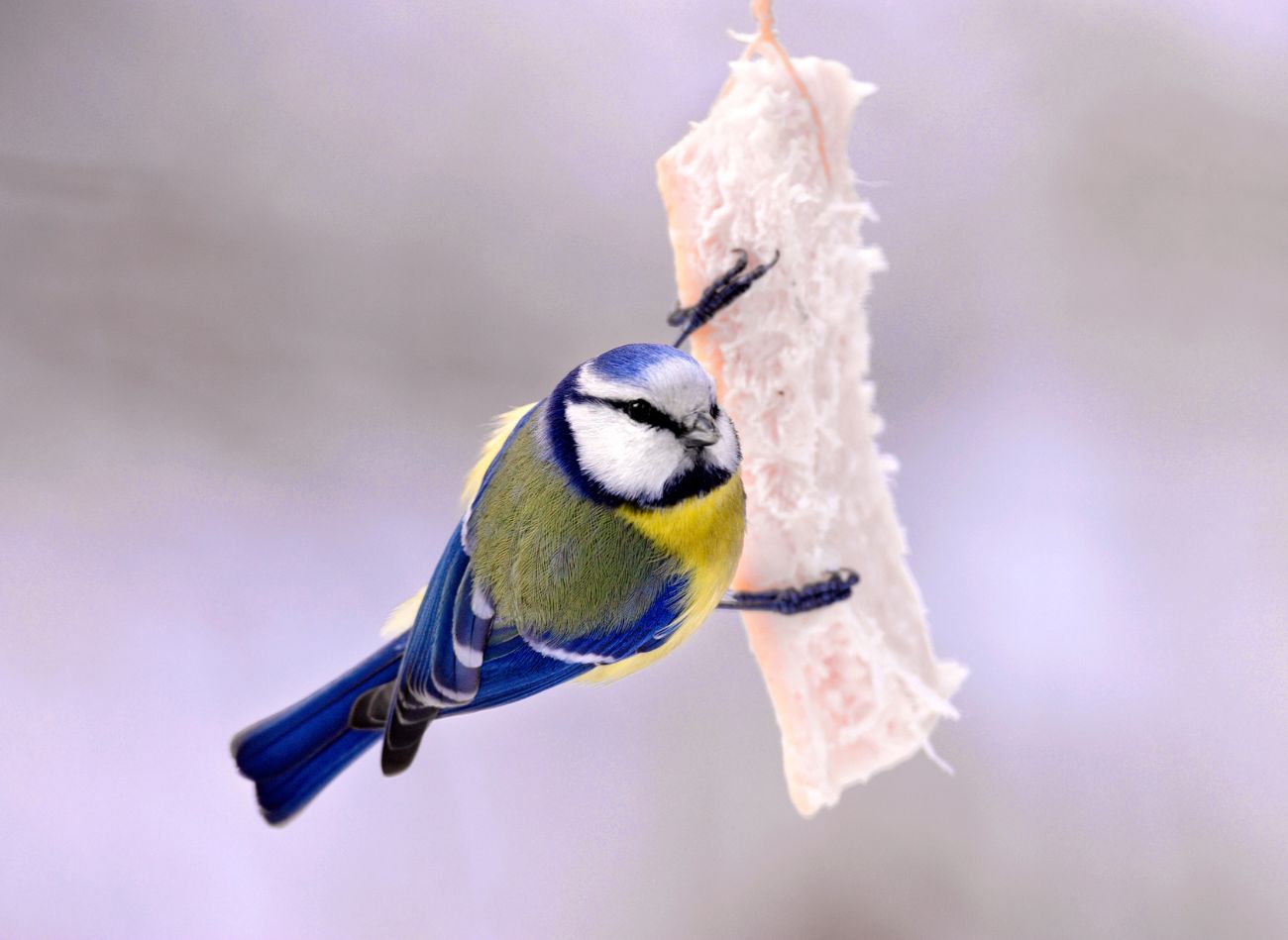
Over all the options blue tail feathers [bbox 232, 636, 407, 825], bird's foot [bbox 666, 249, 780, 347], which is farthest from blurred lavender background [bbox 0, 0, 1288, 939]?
bird's foot [bbox 666, 249, 780, 347]

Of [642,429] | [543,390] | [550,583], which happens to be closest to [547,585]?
[550,583]

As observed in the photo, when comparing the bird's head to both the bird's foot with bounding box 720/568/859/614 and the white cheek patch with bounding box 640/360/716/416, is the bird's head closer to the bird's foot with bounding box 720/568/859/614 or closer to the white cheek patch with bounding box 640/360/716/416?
the white cheek patch with bounding box 640/360/716/416

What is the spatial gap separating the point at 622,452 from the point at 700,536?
76 millimetres

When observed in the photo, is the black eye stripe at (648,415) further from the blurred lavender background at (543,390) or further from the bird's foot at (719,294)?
the blurred lavender background at (543,390)

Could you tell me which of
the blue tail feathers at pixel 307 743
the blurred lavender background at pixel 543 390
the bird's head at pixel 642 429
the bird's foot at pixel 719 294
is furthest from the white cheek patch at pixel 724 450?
the blurred lavender background at pixel 543 390

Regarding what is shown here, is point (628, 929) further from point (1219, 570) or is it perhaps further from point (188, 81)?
point (188, 81)

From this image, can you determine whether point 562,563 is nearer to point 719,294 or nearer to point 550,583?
point 550,583

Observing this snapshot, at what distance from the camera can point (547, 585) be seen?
57 centimetres

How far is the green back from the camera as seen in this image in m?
0.57

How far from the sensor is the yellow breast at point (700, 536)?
0.55 metres

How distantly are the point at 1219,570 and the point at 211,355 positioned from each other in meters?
1.01

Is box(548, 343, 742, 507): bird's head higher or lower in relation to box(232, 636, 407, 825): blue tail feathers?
higher

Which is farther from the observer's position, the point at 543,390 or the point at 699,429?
the point at 543,390

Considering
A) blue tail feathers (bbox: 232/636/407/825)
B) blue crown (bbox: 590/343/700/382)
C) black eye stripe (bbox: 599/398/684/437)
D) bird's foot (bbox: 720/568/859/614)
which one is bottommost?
bird's foot (bbox: 720/568/859/614)
